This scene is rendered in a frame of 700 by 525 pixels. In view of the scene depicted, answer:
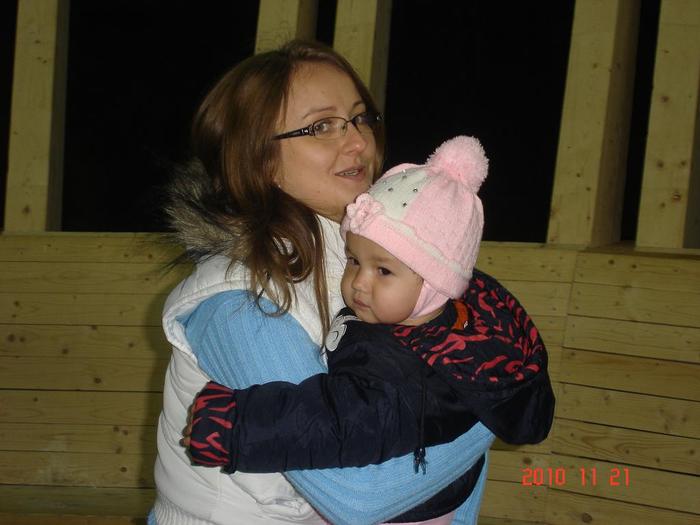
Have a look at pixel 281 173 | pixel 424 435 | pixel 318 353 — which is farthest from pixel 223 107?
pixel 424 435

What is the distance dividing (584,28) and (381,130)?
1.89m

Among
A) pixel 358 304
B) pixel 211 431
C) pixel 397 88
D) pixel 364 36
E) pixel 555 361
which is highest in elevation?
pixel 364 36

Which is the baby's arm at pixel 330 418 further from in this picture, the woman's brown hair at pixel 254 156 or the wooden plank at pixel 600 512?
the wooden plank at pixel 600 512

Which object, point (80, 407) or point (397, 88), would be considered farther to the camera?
point (397, 88)

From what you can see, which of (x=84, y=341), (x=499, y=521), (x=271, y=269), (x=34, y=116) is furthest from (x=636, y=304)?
(x=34, y=116)

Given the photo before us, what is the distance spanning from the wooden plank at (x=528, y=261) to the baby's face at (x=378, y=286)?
198 centimetres

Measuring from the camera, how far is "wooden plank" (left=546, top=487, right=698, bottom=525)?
2.84m

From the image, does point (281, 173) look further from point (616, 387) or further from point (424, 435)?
point (616, 387)

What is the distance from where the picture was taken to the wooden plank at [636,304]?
287 cm

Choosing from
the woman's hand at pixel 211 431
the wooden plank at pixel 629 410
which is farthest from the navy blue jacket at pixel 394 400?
the wooden plank at pixel 629 410

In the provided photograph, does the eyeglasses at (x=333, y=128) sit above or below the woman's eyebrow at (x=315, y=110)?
below

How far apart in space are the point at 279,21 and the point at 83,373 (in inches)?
79.9

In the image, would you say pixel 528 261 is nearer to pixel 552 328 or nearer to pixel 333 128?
pixel 552 328

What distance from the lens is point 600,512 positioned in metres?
2.94
